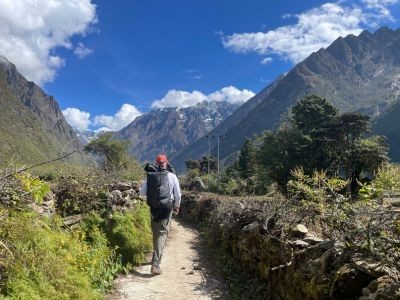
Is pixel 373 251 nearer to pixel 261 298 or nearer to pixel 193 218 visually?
pixel 261 298

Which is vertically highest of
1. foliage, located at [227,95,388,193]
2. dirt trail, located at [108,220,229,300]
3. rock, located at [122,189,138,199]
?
foliage, located at [227,95,388,193]

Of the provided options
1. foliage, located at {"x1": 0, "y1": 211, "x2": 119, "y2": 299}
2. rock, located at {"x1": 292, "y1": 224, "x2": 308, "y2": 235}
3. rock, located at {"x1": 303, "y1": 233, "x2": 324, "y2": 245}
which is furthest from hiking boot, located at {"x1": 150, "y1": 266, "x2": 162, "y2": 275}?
rock, located at {"x1": 303, "y1": 233, "x2": 324, "y2": 245}

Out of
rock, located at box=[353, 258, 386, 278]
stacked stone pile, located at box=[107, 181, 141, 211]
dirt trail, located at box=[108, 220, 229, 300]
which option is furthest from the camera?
stacked stone pile, located at box=[107, 181, 141, 211]

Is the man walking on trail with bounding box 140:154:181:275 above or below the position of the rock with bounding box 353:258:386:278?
above

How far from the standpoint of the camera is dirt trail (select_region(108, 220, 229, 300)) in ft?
27.5

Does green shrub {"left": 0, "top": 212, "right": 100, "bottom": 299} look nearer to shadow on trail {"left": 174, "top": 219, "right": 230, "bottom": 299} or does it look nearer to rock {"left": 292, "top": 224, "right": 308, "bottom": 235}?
shadow on trail {"left": 174, "top": 219, "right": 230, "bottom": 299}

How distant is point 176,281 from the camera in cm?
927

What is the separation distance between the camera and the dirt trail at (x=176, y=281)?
27.5 ft

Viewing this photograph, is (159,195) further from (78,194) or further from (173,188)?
(78,194)

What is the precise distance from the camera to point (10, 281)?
5668 mm

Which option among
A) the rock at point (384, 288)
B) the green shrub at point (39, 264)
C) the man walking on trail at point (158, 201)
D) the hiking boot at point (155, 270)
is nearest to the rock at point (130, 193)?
the man walking on trail at point (158, 201)

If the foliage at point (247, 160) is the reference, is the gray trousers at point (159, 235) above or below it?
below

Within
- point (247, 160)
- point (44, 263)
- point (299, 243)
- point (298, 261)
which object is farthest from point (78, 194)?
point (247, 160)

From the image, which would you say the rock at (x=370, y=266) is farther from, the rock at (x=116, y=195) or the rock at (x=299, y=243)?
the rock at (x=116, y=195)
